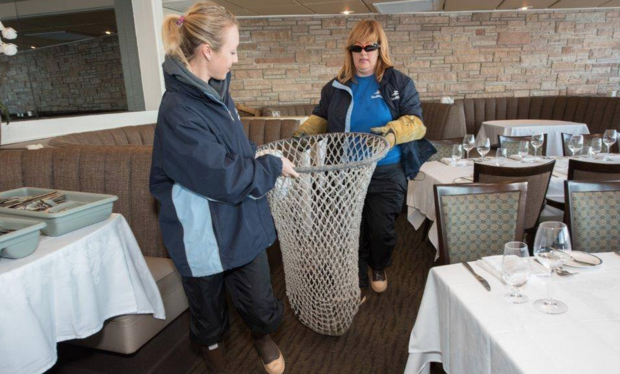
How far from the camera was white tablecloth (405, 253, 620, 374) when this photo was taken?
→ 2.93 feet

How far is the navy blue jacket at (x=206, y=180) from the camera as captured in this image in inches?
51.6

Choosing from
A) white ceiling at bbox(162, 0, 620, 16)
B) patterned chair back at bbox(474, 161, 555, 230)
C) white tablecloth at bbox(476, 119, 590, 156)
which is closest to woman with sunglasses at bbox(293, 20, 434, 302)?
patterned chair back at bbox(474, 161, 555, 230)

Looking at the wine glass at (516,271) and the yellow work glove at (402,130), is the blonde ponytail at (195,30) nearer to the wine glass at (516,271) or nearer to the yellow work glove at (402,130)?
the yellow work glove at (402,130)

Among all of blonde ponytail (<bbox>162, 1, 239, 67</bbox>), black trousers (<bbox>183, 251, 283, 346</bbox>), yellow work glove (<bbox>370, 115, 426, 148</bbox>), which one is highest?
blonde ponytail (<bbox>162, 1, 239, 67</bbox>)

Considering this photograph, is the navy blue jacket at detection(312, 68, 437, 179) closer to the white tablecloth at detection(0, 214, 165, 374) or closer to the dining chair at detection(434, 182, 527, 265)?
the dining chair at detection(434, 182, 527, 265)

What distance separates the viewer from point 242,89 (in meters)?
6.94

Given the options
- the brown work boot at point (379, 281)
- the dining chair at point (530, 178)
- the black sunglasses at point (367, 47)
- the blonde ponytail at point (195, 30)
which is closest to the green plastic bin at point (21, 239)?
the blonde ponytail at point (195, 30)

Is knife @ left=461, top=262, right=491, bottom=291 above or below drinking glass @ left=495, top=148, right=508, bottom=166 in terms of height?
below

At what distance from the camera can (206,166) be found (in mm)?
1289

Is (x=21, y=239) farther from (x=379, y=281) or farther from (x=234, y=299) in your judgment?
(x=379, y=281)

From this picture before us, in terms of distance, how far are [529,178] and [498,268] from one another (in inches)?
49.9

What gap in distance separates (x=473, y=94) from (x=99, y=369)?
23.1 feet

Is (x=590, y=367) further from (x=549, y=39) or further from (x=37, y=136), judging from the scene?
(x=549, y=39)

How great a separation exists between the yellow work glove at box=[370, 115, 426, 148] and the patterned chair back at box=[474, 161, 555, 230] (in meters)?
0.53
